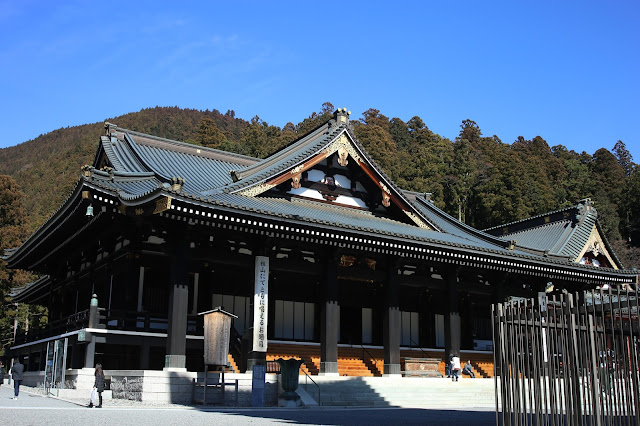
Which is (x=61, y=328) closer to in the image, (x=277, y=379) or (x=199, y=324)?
(x=199, y=324)

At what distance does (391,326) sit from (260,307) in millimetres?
5157

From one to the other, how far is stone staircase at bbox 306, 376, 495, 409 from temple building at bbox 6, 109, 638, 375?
1344 millimetres

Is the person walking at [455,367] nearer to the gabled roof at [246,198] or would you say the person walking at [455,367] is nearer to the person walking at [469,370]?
the person walking at [469,370]

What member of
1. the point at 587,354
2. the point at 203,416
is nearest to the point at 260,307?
the point at 203,416

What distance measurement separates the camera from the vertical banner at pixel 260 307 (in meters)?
18.1

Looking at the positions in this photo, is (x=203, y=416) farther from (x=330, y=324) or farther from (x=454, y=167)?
(x=454, y=167)

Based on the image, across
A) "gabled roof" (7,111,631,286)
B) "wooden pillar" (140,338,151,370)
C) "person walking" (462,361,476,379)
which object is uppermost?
"gabled roof" (7,111,631,286)

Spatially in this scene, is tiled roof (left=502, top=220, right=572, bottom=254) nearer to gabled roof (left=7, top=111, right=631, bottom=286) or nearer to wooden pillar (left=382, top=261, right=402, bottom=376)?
gabled roof (left=7, top=111, right=631, bottom=286)

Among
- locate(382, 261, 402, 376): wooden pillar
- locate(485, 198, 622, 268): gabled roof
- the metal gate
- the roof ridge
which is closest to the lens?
the metal gate

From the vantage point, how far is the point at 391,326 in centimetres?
2122

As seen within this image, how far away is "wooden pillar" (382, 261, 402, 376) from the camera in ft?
68.8

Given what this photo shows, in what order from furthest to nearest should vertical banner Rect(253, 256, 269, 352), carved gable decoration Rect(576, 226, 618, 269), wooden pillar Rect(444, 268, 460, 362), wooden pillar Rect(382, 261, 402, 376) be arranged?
carved gable decoration Rect(576, 226, 618, 269)
wooden pillar Rect(444, 268, 460, 362)
wooden pillar Rect(382, 261, 402, 376)
vertical banner Rect(253, 256, 269, 352)

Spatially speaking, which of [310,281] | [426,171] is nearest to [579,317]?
[310,281]

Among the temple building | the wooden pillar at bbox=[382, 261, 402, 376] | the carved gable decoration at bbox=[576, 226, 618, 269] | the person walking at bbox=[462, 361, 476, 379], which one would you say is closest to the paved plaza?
the temple building
